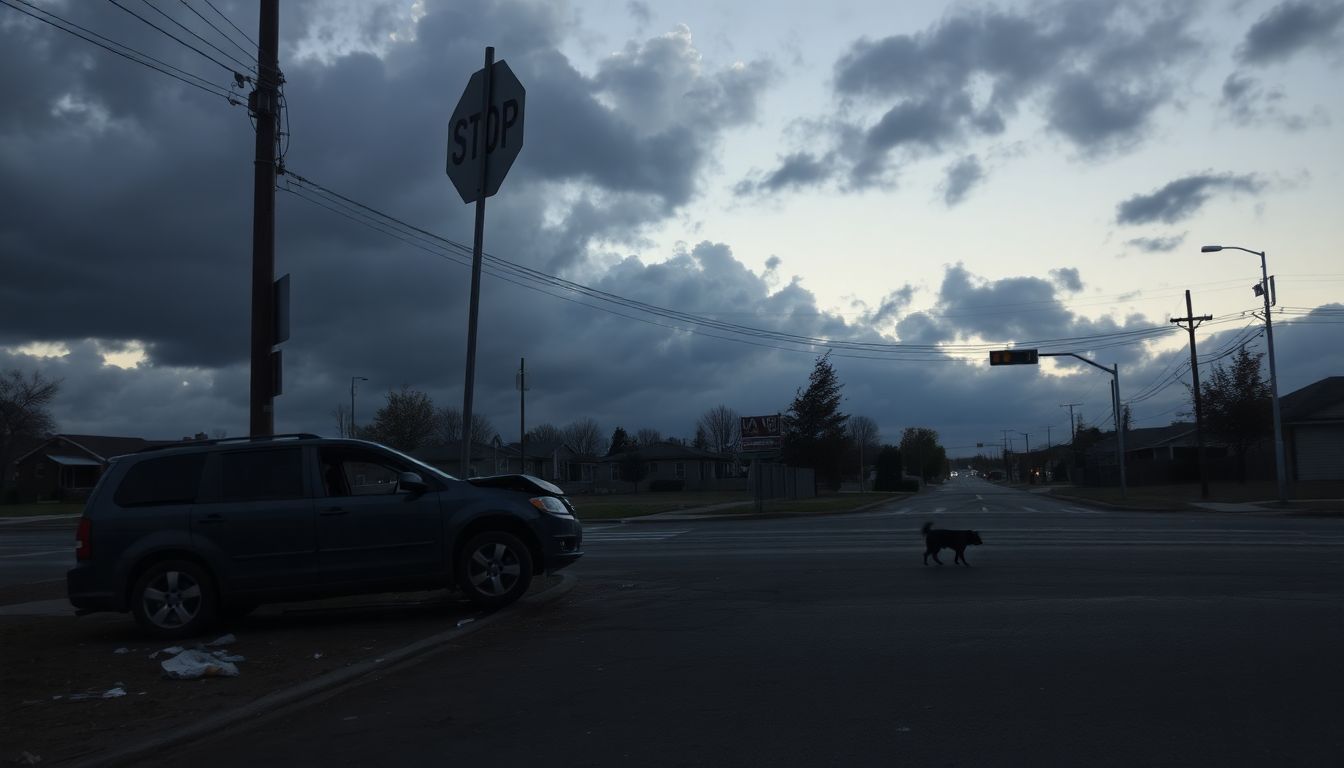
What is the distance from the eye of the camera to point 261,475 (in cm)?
984

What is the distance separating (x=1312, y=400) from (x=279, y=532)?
5963cm

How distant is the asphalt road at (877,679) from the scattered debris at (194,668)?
117 centimetres

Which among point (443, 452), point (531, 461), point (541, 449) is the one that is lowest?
point (531, 461)

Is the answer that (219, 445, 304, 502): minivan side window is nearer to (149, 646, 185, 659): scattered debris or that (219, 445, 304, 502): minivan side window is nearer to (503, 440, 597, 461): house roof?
(149, 646, 185, 659): scattered debris

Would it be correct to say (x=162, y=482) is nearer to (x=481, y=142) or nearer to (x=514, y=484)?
(x=514, y=484)

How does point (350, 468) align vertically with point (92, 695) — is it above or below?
above

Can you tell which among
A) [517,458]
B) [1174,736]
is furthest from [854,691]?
[517,458]

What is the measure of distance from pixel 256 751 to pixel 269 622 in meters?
4.91

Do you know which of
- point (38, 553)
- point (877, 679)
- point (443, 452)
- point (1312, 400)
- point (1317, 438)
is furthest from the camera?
point (443, 452)

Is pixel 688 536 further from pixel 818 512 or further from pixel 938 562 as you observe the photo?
pixel 818 512

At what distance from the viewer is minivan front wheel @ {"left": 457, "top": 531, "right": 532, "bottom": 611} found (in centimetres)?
1017

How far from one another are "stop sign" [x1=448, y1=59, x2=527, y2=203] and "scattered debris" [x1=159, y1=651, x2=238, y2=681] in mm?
7577

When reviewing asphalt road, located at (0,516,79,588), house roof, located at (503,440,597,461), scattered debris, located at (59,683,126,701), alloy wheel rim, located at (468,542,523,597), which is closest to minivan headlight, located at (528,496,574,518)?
alloy wheel rim, located at (468,542,523,597)

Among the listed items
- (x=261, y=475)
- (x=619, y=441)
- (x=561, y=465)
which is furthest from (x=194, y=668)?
(x=619, y=441)
